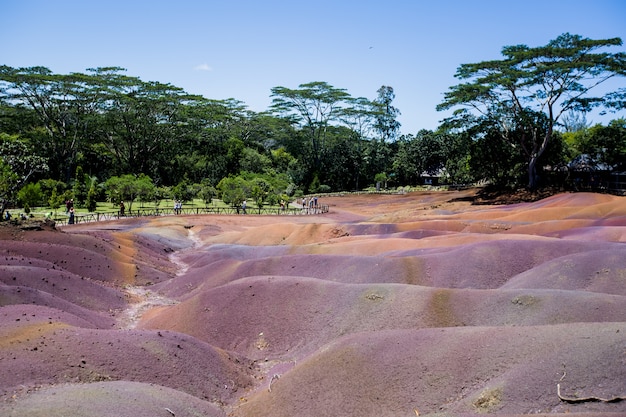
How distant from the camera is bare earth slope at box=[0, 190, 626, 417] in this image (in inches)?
430

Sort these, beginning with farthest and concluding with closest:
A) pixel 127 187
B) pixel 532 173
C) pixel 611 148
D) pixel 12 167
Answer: pixel 611 148 → pixel 532 173 → pixel 127 187 → pixel 12 167

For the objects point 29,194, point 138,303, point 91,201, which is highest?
point 29,194

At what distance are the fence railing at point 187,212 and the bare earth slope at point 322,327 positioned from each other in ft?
44.6

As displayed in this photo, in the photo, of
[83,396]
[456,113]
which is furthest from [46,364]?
[456,113]

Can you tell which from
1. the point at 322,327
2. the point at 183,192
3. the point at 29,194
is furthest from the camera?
the point at 183,192

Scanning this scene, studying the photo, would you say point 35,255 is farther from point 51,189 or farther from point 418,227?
point 51,189

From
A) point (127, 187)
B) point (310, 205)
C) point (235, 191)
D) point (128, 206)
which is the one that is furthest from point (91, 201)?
point (310, 205)

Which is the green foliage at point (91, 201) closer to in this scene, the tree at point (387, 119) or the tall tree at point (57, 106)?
the tall tree at point (57, 106)

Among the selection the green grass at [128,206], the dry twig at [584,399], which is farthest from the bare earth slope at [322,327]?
the green grass at [128,206]

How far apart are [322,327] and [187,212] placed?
3616 cm

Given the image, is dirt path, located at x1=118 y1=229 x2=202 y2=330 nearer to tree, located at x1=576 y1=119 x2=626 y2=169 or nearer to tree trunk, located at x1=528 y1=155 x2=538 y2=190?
tree trunk, located at x1=528 y1=155 x2=538 y2=190

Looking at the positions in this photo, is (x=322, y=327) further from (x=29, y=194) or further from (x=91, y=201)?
(x=91, y=201)

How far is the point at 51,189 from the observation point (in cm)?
5297

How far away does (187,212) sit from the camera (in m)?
51.6
